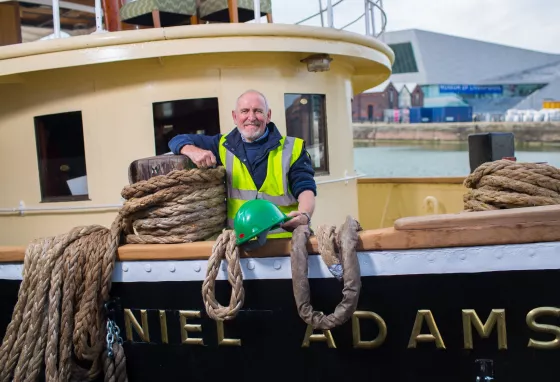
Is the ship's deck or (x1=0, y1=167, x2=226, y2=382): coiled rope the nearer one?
the ship's deck

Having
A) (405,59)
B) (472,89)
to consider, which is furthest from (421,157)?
(405,59)

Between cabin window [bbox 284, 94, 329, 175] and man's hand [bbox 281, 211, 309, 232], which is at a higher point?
cabin window [bbox 284, 94, 329, 175]

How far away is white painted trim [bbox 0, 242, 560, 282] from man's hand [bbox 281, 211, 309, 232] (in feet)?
0.48

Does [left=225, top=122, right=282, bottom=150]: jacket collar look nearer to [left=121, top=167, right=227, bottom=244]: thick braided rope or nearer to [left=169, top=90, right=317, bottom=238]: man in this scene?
[left=169, top=90, right=317, bottom=238]: man

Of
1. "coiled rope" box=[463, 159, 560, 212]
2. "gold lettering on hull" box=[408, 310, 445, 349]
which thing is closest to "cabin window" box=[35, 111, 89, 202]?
"gold lettering on hull" box=[408, 310, 445, 349]

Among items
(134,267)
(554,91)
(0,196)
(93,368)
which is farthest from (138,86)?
(554,91)

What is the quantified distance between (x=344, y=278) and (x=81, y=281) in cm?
130

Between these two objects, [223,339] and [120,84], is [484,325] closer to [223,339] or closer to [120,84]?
[223,339]

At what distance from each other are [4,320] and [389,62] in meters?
4.08

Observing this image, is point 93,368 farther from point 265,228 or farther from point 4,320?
point 265,228

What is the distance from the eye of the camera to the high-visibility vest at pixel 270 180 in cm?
288

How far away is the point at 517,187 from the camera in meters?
2.49

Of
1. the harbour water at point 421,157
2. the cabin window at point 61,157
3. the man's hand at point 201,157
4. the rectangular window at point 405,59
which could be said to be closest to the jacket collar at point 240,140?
the man's hand at point 201,157

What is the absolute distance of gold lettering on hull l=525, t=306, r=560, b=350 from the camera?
2260 mm
